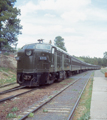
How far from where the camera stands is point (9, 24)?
68.1ft

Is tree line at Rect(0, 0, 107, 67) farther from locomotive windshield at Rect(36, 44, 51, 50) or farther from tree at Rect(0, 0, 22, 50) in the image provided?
locomotive windshield at Rect(36, 44, 51, 50)

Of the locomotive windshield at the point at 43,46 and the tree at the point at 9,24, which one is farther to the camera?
the tree at the point at 9,24

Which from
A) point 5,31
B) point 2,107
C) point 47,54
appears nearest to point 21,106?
point 2,107

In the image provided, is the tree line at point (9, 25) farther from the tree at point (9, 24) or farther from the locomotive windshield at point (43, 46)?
the locomotive windshield at point (43, 46)

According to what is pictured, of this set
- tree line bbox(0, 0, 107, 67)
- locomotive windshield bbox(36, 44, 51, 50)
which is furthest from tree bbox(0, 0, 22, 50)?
locomotive windshield bbox(36, 44, 51, 50)

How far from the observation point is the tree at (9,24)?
1917 cm

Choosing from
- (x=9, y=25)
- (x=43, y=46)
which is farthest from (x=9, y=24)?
(x=43, y=46)

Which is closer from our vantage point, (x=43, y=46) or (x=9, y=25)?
(x=43, y=46)

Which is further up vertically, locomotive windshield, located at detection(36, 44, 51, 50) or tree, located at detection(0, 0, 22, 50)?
tree, located at detection(0, 0, 22, 50)

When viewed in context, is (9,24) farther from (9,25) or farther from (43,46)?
(43,46)

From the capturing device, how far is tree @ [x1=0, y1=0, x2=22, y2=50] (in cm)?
1917

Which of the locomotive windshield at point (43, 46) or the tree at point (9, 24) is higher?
the tree at point (9, 24)

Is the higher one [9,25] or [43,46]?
[9,25]

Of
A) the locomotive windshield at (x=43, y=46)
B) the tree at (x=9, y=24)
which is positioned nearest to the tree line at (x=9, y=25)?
the tree at (x=9, y=24)
